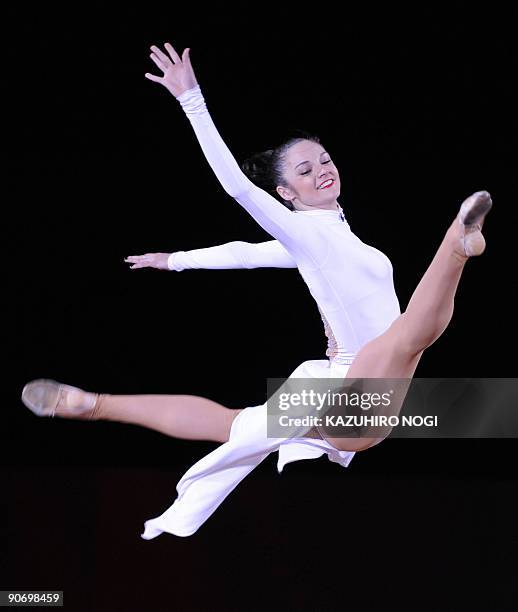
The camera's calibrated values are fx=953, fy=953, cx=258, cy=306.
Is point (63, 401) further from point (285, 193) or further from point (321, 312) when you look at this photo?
point (285, 193)

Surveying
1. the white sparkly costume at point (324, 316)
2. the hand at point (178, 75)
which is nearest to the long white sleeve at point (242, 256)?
the white sparkly costume at point (324, 316)

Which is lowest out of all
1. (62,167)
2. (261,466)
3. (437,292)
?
(261,466)

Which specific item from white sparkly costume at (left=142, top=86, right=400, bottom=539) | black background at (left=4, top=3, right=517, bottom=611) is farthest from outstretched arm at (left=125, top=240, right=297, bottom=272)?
black background at (left=4, top=3, right=517, bottom=611)

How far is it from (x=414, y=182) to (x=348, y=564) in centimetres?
145

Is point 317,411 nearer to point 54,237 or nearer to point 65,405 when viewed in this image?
point 65,405

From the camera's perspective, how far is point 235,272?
150 inches

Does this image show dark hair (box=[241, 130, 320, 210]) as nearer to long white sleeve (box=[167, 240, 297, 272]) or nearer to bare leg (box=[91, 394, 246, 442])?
long white sleeve (box=[167, 240, 297, 272])

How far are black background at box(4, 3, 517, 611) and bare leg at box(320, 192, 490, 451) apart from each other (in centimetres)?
99

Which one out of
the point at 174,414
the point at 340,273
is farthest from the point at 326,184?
the point at 174,414

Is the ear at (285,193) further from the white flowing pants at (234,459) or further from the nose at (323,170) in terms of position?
the white flowing pants at (234,459)

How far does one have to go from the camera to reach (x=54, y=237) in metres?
3.72

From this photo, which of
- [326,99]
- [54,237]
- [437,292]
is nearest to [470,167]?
[326,99]

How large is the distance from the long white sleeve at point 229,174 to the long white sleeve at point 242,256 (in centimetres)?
35

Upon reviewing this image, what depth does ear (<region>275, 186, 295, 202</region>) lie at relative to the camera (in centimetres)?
295
